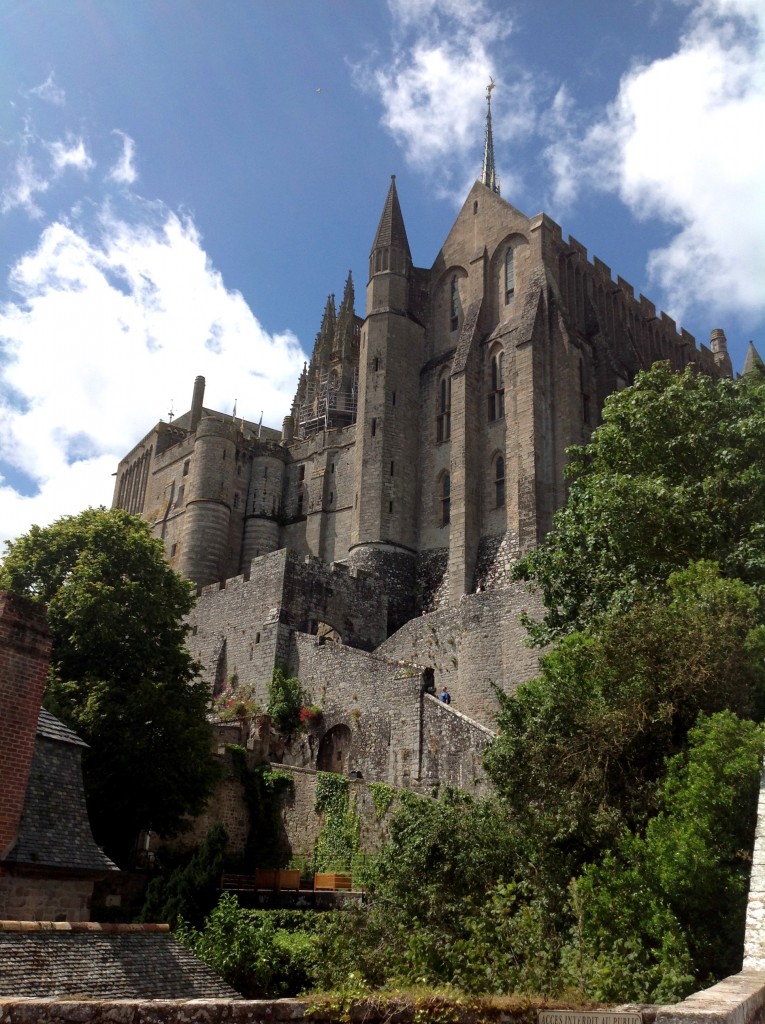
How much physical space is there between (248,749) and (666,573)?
1463cm

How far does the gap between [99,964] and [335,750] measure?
2108 centimetres

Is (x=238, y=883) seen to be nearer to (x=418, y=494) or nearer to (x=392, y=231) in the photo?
(x=418, y=494)

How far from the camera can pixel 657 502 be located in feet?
65.2

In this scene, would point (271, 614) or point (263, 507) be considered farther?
point (263, 507)

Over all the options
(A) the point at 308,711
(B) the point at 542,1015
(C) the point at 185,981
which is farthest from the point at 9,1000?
(A) the point at 308,711

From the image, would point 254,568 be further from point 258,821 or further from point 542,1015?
point 542,1015

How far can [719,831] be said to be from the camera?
11234 millimetres

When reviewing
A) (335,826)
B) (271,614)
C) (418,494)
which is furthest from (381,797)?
(418,494)

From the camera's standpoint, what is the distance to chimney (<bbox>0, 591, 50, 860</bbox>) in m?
12.8

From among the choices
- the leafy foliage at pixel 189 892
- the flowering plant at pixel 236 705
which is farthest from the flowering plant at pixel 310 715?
the leafy foliage at pixel 189 892

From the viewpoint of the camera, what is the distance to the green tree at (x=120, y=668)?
22.3 m

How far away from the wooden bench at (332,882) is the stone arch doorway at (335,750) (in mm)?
6363

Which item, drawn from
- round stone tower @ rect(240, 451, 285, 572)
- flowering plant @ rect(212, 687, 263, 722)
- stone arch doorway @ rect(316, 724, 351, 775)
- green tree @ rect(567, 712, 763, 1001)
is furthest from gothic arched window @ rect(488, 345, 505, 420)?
green tree @ rect(567, 712, 763, 1001)

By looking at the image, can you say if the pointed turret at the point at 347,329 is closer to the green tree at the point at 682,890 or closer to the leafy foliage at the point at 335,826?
the leafy foliage at the point at 335,826
